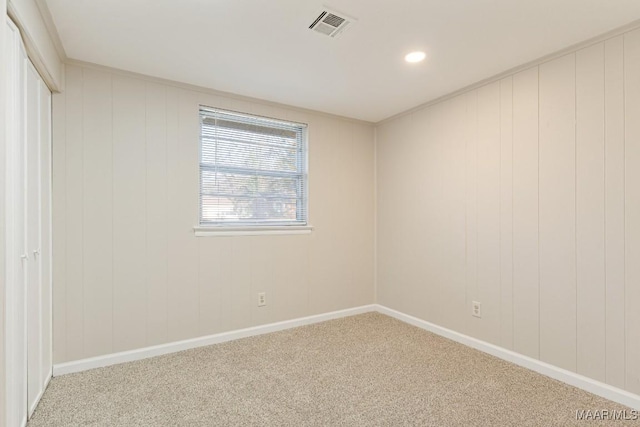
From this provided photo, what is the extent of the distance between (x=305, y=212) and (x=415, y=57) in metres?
1.84

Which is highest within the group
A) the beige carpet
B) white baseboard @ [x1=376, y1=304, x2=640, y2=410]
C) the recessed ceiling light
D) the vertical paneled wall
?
the recessed ceiling light

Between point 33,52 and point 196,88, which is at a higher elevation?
point 196,88

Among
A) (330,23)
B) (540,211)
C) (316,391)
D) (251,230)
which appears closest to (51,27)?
(330,23)

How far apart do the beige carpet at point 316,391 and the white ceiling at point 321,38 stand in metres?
2.29

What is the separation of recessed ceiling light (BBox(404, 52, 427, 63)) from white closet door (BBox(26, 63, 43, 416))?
236 cm

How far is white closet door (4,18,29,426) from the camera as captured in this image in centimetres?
157

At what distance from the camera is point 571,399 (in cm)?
212

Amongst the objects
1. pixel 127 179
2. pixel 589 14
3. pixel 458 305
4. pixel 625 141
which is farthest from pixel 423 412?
pixel 127 179

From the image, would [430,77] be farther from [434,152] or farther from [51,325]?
[51,325]

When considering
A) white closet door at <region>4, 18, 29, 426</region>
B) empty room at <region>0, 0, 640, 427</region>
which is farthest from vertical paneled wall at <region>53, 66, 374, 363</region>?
white closet door at <region>4, 18, 29, 426</region>

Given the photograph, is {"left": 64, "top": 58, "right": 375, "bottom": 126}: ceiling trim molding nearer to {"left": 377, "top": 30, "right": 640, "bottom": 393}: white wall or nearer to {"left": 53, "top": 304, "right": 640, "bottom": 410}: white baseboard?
{"left": 377, "top": 30, "right": 640, "bottom": 393}: white wall

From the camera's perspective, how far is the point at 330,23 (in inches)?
79.7

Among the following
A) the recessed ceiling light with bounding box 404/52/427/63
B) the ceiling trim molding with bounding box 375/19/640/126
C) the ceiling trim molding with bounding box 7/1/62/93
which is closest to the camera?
the ceiling trim molding with bounding box 7/1/62/93

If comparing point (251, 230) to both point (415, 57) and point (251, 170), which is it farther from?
point (415, 57)
